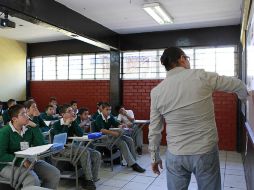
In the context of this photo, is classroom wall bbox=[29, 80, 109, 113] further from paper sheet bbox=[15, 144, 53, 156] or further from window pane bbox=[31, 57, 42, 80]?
paper sheet bbox=[15, 144, 53, 156]

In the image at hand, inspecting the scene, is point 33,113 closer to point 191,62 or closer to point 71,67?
point 71,67

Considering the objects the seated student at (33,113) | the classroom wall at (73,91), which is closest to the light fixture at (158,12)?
the seated student at (33,113)

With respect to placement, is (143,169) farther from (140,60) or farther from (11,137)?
(140,60)

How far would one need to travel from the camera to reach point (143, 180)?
4375mm

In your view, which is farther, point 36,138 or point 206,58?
point 206,58

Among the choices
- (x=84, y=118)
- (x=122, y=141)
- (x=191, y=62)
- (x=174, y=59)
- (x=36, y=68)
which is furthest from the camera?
(x=36, y=68)

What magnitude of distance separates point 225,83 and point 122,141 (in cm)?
344

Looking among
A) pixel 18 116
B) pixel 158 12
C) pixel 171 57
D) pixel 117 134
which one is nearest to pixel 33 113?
pixel 117 134

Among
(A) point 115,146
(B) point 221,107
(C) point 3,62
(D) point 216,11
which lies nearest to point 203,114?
(A) point 115,146

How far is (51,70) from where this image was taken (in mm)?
8820

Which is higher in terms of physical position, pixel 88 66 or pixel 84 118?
pixel 88 66

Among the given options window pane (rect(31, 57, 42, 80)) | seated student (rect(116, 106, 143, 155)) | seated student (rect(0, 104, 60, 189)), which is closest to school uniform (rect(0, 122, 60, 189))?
seated student (rect(0, 104, 60, 189))

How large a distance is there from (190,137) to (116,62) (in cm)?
579

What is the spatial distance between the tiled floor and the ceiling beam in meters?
2.49
